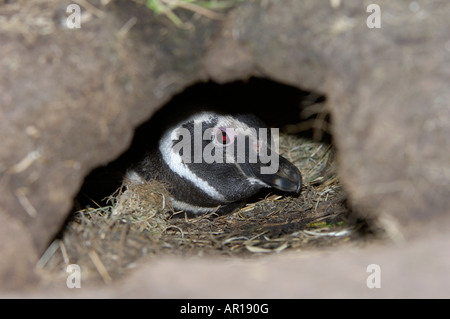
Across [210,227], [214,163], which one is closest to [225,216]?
[210,227]

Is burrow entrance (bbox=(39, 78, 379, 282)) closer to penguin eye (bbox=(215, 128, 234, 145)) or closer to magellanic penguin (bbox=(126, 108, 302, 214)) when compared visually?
magellanic penguin (bbox=(126, 108, 302, 214))

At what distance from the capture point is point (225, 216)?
4191 mm

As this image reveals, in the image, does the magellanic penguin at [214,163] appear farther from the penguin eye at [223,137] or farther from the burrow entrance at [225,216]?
the burrow entrance at [225,216]

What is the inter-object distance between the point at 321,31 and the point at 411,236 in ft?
4.21

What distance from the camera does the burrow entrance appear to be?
2816mm

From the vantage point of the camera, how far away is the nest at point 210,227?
2.77 meters

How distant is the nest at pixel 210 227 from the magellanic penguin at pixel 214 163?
154 mm

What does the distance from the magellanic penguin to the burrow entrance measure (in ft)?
0.44

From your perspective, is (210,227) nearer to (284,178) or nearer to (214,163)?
(214,163)

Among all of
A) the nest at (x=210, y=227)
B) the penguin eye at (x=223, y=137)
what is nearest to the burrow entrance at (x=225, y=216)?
the nest at (x=210, y=227)

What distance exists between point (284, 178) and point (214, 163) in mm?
657

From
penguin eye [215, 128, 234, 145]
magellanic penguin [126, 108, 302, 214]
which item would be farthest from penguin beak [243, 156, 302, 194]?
penguin eye [215, 128, 234, 145]

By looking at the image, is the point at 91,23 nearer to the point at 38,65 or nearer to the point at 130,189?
the point at 38,65

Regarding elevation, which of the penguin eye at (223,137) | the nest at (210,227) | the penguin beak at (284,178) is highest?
the penguin eye at (223,137)
